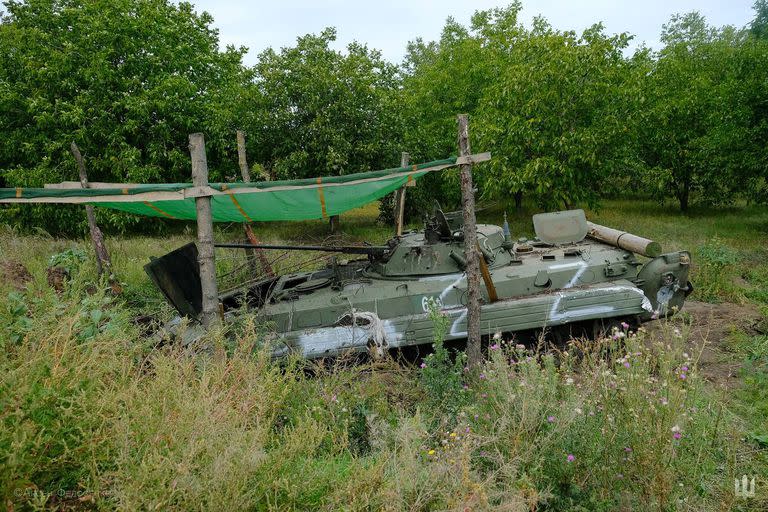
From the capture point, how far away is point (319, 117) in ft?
49.9

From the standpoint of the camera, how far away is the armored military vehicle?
664cm

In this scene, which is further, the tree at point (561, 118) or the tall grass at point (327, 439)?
the tree at point (561, 118)

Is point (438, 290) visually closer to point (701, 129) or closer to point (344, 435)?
point (344, 435)

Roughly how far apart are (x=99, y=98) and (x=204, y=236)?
44.5 feet

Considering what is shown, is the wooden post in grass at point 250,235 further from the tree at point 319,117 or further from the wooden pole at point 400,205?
the tree at point 319,117

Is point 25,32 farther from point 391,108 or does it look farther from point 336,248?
point 336,248

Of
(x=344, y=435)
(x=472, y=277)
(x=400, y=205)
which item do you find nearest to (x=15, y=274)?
(x=400, y=205)

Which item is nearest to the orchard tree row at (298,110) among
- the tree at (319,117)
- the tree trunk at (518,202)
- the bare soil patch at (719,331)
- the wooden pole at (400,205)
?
the tree at (319,117)

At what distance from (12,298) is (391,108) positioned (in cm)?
1341

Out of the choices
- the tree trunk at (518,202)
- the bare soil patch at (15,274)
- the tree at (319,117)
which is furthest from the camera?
the tree trunk at (518,202)

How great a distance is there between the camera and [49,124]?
16.3 meters

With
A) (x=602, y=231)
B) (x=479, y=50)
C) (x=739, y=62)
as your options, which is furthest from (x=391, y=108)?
(x=739, y=62)

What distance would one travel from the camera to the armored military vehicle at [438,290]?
6.64 m

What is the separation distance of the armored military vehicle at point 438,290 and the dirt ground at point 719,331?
86cm
